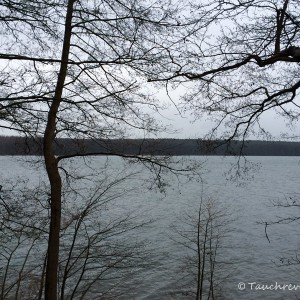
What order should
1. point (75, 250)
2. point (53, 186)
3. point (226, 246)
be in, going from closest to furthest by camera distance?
point (53, 186)
point (75, 250)
point (226, 246)

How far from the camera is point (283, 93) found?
7125 mm

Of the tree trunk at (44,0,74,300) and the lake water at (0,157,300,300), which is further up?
the tree trunk at (44,0,74,300)

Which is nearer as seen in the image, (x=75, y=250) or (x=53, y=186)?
(x=53, y=186)

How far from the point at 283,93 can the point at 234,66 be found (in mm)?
1620

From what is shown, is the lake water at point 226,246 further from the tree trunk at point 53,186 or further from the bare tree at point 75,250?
the tree trunk at point 53,186

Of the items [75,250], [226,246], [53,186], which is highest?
[53,186]

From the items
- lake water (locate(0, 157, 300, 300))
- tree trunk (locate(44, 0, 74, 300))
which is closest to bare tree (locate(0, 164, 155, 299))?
lake water (locate(0, 157, 300, 300))

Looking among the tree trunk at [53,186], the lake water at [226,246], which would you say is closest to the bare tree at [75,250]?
the lake water at [226,246]

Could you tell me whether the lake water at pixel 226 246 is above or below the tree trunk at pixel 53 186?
below

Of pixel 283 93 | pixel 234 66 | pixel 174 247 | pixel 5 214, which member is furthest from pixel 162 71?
pixel 174 247

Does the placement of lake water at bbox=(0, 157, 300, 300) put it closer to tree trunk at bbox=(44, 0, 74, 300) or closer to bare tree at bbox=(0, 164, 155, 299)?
bare tree at bbox=(0, 164, 155, 299)

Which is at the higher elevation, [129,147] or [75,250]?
[129,147]

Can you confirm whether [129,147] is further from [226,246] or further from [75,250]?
[226,246]

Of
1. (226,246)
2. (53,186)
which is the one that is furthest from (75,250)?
(226,246)
